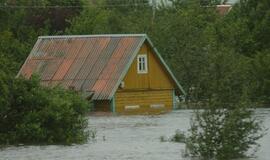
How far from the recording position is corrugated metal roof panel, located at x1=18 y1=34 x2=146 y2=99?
55.1 meters

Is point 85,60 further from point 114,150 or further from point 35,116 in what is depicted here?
point 114,150

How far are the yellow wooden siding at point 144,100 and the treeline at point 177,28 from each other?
5.81ft

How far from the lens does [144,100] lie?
58531 millimetres

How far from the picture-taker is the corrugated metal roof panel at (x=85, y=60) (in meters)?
55.1

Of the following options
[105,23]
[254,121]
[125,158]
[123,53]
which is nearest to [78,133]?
[125,158]

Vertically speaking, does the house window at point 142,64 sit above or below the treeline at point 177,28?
below

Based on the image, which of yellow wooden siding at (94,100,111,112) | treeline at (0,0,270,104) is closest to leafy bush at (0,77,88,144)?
treeline at (0,0,270,104)

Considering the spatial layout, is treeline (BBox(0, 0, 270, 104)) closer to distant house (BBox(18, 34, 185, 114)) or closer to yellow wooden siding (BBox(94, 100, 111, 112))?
distant house (BBox(18, 34, 185, 114))

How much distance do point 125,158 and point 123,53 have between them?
35.4m

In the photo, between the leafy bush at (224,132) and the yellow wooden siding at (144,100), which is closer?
the leafy bush at (224,132)

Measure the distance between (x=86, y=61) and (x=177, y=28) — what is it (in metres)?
11.7

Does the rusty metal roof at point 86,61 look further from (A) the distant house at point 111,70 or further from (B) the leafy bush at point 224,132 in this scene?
(B) the leafy bush at point 224,132

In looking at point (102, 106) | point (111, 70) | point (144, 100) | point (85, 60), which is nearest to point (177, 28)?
point (144, 100)

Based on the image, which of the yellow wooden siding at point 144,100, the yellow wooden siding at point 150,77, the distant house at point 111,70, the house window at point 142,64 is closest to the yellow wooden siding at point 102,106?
the distant house at point 111,70
